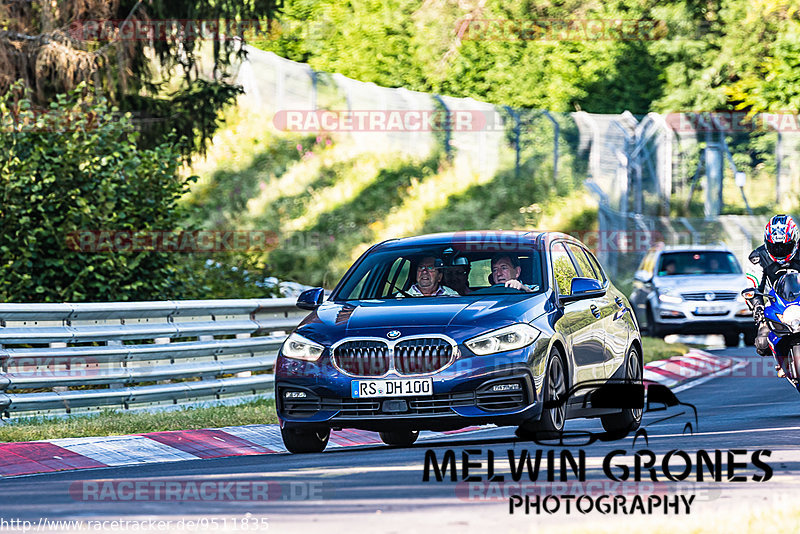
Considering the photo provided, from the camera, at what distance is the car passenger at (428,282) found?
474 inches

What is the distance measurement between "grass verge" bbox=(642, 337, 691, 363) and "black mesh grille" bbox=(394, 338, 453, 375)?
11.3m

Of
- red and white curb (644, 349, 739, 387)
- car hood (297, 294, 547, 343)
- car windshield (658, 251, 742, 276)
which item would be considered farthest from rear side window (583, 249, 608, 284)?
car windshield (658, 251, 742, 276)

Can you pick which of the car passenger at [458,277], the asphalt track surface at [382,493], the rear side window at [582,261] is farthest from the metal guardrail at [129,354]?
the rear side window at [582,261]

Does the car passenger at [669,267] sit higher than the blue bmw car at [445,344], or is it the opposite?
the blue bmw car at [445,344]

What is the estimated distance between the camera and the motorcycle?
1335 cm

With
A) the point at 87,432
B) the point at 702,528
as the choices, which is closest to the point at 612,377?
the point at 87,432

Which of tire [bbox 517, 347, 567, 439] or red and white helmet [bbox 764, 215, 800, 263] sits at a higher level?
red and white helmet [bbox 764, 215, 800, 263]

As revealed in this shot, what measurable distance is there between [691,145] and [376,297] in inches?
1311

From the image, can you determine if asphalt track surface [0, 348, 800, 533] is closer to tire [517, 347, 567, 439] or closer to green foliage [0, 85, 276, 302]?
tire [517, 347, 567, 439]

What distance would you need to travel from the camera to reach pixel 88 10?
2256 cm

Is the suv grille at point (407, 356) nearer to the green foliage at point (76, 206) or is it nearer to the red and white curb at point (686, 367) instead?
the green foliage at point (76, 206)

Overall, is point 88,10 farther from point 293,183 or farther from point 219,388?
point 293,183

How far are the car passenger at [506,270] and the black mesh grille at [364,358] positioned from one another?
5.06ft

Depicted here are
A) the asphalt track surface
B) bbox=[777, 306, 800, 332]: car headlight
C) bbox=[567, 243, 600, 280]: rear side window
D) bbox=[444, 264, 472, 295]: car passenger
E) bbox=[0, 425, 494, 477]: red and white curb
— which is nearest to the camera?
the asphalt track surface
